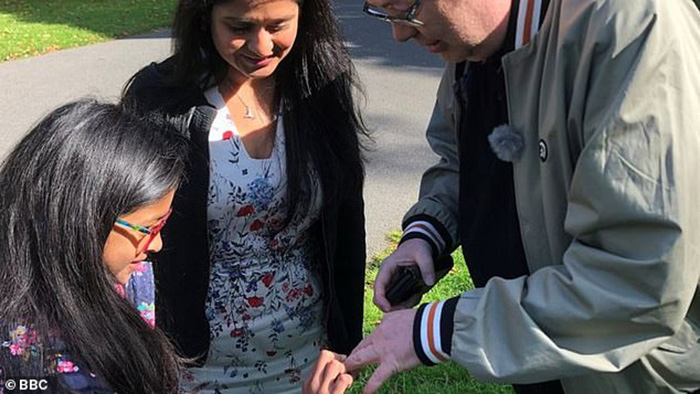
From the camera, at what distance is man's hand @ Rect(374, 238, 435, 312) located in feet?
7.04

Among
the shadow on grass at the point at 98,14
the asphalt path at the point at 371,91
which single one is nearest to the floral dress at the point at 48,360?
the asphalt path at the point at 371,91

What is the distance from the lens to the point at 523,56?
5.39 ft

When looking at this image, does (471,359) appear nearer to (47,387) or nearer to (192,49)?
(47,387)

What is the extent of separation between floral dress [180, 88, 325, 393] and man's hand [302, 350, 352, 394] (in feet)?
1.53

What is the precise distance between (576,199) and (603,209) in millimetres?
71

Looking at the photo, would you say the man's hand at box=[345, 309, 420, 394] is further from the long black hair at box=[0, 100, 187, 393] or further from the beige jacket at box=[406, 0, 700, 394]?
the long black hair at box=[0, 100, 187, 393]

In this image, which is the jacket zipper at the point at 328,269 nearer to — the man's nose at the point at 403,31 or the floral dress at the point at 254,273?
the floral dress at the point at 254,273

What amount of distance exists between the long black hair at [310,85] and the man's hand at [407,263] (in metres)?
0.30

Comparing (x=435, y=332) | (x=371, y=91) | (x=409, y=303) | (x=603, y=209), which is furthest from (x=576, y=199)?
(x=371, y=91)

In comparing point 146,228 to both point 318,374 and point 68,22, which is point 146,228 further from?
point 68,22

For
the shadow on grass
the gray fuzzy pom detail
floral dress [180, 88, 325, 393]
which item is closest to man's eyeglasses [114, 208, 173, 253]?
floral dress [180, 88, 325, 393]

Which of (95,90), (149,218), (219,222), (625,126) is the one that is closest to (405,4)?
(625,126)

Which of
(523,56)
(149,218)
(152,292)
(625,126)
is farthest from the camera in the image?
(152,292)

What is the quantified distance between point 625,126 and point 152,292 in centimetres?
121
